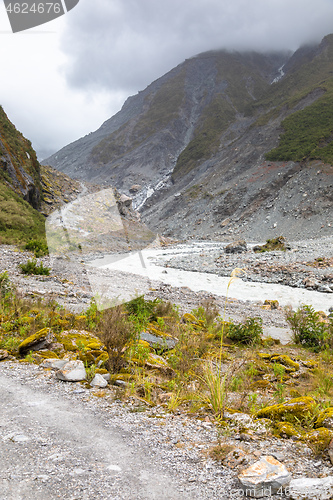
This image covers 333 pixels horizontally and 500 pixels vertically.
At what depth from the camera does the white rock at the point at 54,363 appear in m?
3.70

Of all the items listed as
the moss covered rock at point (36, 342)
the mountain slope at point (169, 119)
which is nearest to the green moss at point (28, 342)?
the moss covered rock at point (36, 342)

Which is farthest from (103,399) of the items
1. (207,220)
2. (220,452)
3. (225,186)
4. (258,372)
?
(225,186)

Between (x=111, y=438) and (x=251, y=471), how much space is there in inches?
41.8

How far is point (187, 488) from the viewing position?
189 centimetres

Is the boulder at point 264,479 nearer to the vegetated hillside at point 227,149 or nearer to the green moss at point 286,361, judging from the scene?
the green moss at point 286,361

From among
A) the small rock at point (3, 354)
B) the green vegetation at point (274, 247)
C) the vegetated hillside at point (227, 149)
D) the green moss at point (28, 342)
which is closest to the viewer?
the small rock at point (3, 354)

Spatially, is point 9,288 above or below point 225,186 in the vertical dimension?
below

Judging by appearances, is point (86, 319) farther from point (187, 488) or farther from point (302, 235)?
point (302, 235)

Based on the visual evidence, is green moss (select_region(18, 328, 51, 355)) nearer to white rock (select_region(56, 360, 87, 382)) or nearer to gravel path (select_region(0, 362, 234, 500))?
white rock (select_region(56, 360, 87, 382))

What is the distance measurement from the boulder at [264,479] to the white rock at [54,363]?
2481 mm

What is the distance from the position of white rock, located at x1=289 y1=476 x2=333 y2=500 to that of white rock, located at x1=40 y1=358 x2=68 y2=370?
2738mm

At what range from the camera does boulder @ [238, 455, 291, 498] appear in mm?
1839

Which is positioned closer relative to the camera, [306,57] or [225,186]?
[225,186]

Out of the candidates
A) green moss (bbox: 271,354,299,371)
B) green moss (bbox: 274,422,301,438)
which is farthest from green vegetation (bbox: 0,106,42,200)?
green moss (bbox: 274,422,301,438)
